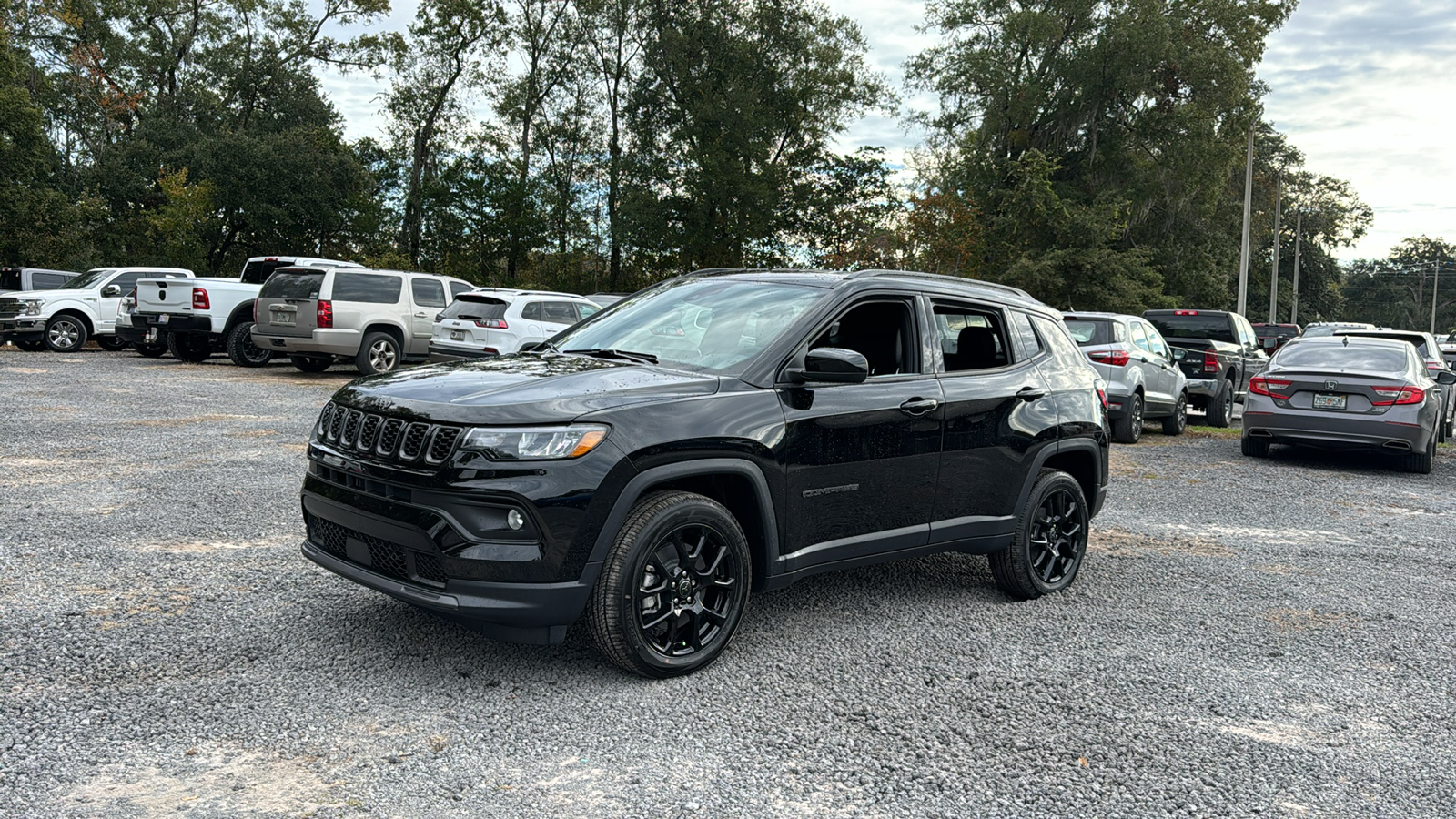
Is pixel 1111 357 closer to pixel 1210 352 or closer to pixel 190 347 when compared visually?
pixel 1210 352

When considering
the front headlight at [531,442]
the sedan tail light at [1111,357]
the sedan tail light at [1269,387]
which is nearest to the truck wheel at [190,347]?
the sedan tail light at [1111,357]

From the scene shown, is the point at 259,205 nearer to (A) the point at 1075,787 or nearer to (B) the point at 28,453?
(B) the point at 28,453

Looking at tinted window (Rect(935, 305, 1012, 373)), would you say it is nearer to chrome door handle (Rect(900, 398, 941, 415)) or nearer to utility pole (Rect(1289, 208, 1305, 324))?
chrome door handle (Rect(900, 398, 941, 415))

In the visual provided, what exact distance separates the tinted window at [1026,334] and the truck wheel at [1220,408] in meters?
12.4

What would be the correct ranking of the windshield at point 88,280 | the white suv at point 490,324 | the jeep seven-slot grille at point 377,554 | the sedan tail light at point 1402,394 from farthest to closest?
1. the windshield at point 88,280
2. the white suv at point 490,324
3. the sedan tail light at point 1402,394
4. the jeep seven-slot grille at point 377,554

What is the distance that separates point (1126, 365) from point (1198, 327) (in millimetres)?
5040

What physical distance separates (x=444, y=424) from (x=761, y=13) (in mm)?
39040

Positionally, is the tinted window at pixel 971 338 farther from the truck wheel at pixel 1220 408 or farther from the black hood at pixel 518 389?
the truck wheel at pixel 1220 408

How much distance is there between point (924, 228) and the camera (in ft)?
112

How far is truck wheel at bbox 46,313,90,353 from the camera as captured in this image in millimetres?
22172

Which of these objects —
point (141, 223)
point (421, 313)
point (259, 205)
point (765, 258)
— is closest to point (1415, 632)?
point (421, 313)

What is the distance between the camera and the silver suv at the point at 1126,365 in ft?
44.6

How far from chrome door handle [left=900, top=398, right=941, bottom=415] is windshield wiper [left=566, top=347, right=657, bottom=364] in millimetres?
1220

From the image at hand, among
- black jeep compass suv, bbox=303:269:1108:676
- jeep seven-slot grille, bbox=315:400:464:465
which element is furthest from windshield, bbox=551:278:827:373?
jeep seven-slot grille, bbox=315:400:464:465
